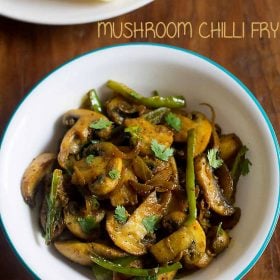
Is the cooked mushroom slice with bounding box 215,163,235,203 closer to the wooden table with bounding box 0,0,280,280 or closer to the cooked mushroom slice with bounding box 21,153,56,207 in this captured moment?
the wooden table with bounding box 0,0,280,280

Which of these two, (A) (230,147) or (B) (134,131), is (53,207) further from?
(A) (230,147)

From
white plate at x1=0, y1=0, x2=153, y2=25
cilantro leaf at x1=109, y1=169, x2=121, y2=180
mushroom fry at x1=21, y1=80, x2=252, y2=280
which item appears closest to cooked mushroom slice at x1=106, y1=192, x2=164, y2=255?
mushroom fry at x1=21, y1=80, x2=252, y2=280

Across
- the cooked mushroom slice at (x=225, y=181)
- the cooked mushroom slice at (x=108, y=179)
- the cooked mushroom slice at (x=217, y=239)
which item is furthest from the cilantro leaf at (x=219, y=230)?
the cooked mushroom slice at (x=108, y=179)

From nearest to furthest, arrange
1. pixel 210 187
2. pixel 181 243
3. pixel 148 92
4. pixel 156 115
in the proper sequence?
pixel 181 243, pixel 210 187, pixel 156 115, pixel 148 92

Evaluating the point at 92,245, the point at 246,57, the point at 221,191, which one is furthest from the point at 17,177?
the point at 246,57

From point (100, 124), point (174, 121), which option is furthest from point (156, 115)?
point (100, 124)
